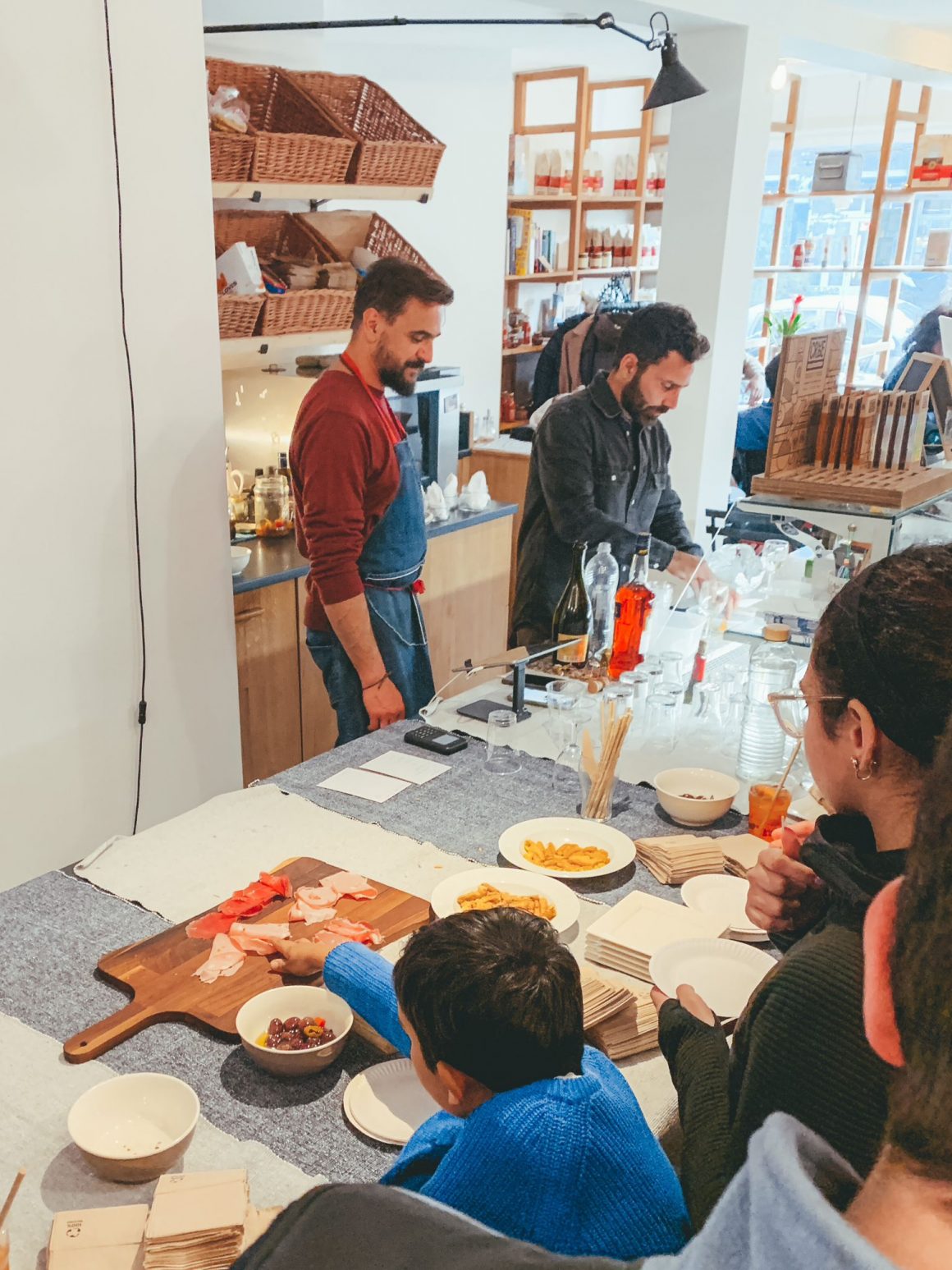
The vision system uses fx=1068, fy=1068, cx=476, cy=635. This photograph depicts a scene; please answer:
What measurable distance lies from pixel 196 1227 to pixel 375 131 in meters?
3.74

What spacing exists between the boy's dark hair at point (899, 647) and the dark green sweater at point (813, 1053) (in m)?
0.16

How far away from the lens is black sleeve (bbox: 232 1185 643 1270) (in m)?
0.56

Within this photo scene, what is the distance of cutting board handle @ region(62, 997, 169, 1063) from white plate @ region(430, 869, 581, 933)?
0.46 meters

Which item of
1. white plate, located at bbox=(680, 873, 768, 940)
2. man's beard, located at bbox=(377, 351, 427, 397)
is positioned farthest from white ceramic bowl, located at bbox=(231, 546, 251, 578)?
white plate, located at bbox=(680, 873, 768, 940)

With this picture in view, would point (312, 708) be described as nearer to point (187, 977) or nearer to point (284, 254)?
point (284, 254)

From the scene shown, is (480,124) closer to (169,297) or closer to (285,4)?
(285,4)

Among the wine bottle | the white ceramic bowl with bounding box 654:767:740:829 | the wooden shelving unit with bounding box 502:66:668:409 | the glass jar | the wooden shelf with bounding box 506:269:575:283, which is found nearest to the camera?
the white ceramic bowl with bounding box 654:767:740:829

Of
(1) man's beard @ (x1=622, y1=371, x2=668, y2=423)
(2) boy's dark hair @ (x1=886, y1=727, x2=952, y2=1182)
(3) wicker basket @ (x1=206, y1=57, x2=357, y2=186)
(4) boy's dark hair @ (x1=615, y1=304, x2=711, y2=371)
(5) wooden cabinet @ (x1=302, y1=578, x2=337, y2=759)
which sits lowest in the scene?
(5) wooden cabinet @ (x1=302, y1=578, x2=337, y2=759)

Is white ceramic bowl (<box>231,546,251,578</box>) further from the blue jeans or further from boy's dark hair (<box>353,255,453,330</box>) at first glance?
boy's dark hair (<box>353,255,453,330</box>)

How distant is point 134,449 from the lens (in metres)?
2.74

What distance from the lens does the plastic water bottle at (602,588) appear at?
116 inches

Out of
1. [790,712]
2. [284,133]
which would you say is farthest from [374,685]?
[284,133]

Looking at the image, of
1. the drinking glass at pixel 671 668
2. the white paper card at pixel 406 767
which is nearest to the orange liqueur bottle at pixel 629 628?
the drinking glass at pixel 671 668

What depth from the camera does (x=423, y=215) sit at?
5.55 metres
